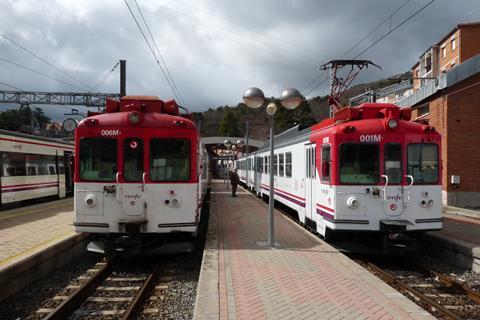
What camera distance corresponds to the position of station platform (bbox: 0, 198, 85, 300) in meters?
7.21

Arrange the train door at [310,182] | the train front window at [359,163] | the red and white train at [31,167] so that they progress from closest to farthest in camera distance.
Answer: the train front window at [359,163]
the train door at [310,182]
the red and white train at [31,167]

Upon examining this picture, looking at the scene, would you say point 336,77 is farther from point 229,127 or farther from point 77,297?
point 229,127

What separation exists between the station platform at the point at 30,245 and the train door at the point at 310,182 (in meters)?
5.41

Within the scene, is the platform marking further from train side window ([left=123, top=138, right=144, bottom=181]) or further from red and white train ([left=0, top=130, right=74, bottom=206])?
red and white train ([left=0, top=130, right=74, bottom=206])

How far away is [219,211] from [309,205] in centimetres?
545

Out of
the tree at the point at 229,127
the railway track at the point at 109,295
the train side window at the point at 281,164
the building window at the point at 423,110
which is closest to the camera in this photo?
the railway track at the point at 109,295

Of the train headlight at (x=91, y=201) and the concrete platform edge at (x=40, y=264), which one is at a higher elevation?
the train headlight at (x=91, y=201)

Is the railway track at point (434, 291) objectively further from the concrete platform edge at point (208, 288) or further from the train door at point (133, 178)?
the train door at point (133, 178)

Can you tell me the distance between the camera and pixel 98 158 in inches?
349

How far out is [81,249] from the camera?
412 inches

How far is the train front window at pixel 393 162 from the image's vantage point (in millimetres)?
9250

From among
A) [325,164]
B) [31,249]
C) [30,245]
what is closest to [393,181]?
[325,164]

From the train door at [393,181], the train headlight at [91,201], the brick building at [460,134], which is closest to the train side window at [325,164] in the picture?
the train door at [393,181]

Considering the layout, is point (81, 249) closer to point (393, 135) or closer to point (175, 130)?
point (175, 130)
